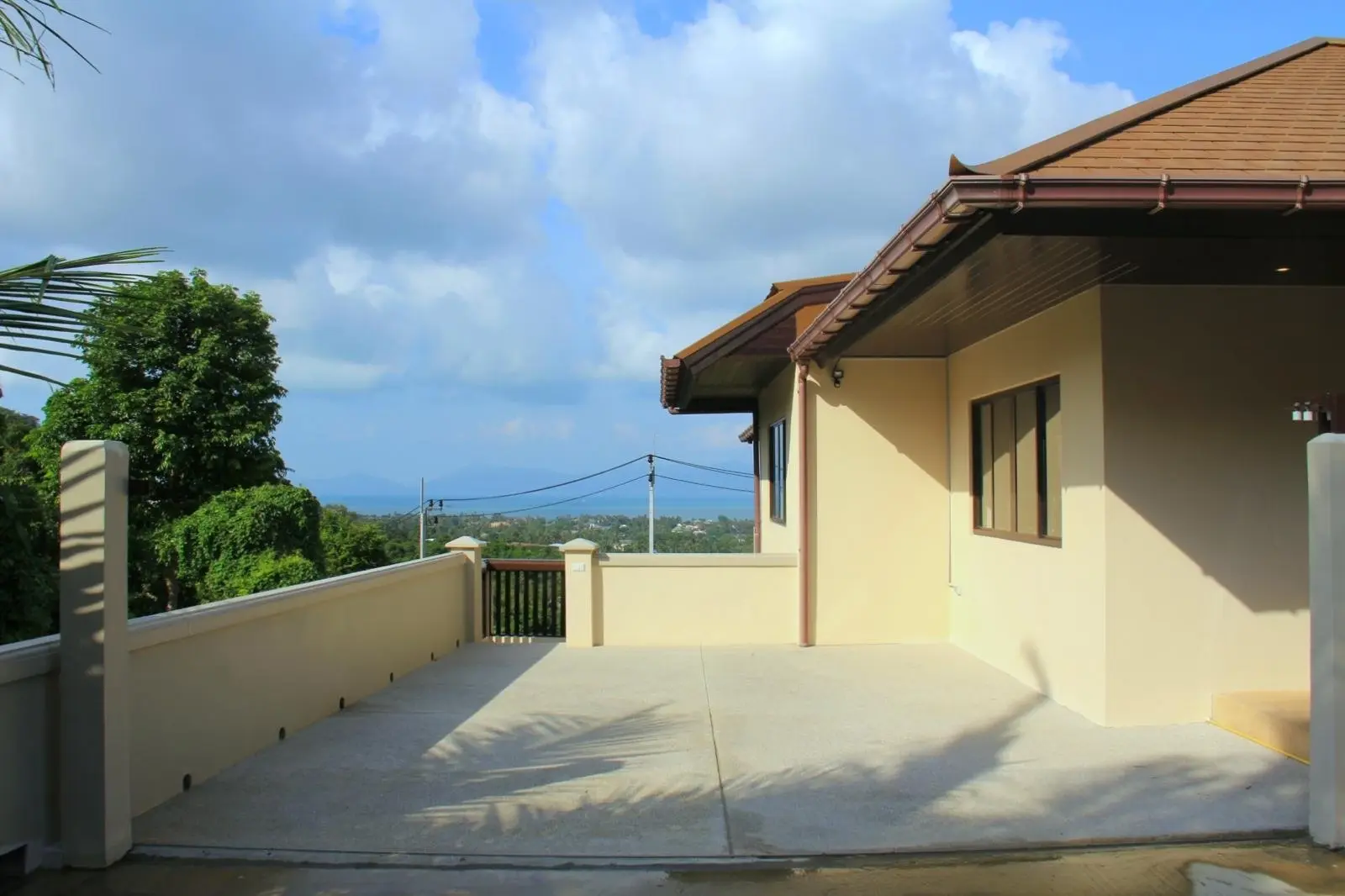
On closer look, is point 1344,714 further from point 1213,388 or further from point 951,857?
point 1213,388

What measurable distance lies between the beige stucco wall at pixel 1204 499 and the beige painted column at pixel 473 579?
7475mm

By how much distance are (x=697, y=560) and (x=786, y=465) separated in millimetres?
2011

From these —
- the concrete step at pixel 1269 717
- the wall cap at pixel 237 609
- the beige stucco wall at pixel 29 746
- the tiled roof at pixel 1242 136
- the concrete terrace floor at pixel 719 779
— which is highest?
the tiled roof at pixel 1242 136

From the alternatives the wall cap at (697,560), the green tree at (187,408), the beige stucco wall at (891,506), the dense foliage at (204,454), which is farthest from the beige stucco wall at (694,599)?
the green tree at (187,408)

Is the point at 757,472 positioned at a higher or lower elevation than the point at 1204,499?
higher

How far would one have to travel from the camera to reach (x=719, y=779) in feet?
18.4

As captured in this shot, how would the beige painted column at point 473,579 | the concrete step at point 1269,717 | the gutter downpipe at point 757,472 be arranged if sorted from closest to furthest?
the concrete step at point 1269,717, the beige painted column at point 473,579, the gutter downpipe at point 757,472

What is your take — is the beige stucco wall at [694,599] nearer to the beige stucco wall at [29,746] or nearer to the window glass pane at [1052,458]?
the window glass pane at [1052,458]

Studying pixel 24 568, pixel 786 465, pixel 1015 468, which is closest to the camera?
pixel 24 568

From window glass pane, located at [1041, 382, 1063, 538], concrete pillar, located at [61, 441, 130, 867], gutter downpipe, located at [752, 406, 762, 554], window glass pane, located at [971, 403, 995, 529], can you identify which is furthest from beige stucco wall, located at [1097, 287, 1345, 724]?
gutter downpipe, located at [752, 406, 762, 554]

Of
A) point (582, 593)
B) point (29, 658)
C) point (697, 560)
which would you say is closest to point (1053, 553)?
point (697, 560)

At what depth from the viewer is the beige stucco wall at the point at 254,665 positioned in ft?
16.6

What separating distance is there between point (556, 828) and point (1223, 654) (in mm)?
4777

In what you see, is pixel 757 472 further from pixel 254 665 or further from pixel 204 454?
pixel 254 665
